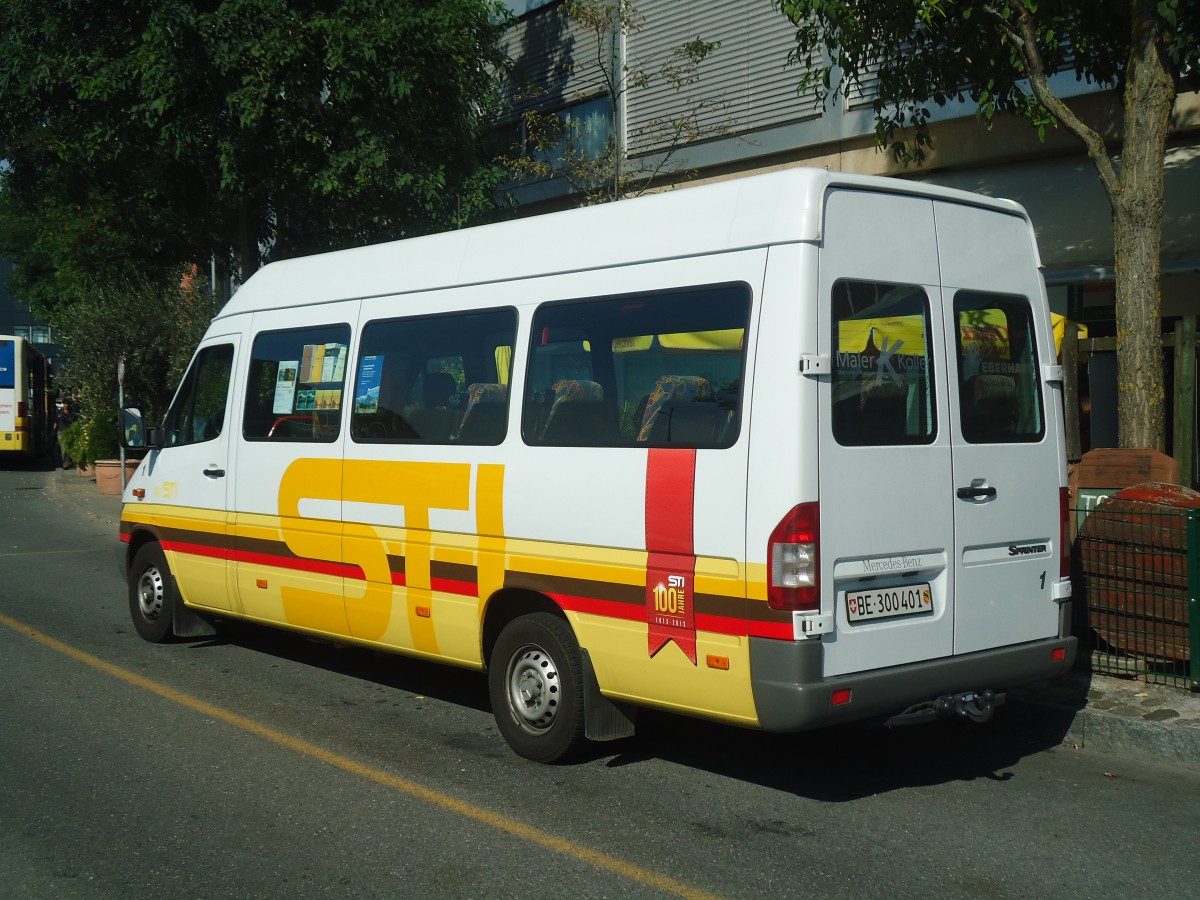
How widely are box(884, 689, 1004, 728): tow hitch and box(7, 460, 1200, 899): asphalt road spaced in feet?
1.27

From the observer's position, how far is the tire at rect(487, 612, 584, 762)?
19.1ft

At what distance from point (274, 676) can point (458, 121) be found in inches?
507

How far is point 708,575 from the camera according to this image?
17.0ft

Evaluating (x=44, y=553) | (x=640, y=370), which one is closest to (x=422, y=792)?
(x=640, y=370)

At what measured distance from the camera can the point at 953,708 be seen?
5.42 meters

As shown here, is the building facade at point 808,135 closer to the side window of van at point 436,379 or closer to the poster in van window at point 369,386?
the side window of van at point 436,379

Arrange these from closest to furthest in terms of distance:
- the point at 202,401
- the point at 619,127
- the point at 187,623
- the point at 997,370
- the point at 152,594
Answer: the point at 997,370 → the point at 202,401 → the point at 187,623 → the point at 152,594 → the point at 619,127

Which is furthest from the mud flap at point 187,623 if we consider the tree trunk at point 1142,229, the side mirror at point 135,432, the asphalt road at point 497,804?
the tree trunk at point 1142,229

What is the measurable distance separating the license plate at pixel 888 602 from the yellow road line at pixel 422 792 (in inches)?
52.6

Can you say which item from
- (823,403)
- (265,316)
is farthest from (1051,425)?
(265,316)

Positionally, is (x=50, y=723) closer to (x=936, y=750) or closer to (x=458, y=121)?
(x=936, y=750)

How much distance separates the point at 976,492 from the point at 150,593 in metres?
6.00

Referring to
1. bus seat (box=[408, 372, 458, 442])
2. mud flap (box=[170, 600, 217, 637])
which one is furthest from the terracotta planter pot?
bus seat (box=[408, 372, 458, 442])

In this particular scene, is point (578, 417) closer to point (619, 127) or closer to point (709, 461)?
point (709, 461)
